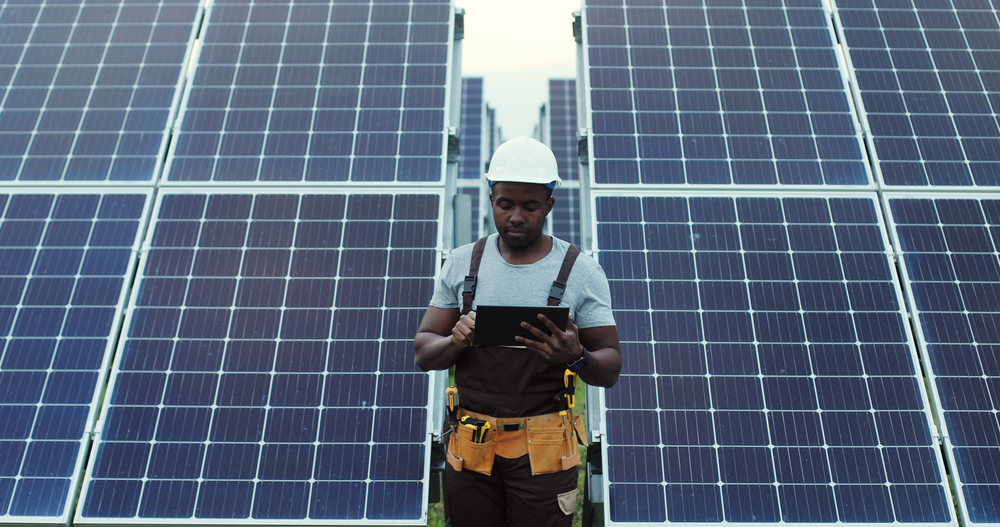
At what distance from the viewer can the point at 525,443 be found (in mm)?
2473

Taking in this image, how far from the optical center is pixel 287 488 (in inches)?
148

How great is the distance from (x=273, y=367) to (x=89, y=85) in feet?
11.1

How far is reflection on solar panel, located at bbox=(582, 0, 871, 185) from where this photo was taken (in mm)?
4570

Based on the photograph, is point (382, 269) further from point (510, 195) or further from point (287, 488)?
point (510, 195)

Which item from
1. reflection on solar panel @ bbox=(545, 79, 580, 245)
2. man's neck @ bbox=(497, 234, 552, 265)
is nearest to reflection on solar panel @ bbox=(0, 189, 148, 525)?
man's neck @ bbox=(497, 234, 552, 265)

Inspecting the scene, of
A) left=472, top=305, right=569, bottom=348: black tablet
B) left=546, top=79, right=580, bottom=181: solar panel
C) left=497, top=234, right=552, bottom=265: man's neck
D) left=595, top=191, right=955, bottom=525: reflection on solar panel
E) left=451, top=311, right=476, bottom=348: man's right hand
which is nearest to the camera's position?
left=472, top=305, right=569, bottom=348: black tablet

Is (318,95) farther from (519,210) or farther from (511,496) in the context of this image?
(511,496)

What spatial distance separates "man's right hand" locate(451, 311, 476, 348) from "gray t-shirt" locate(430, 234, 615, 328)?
0.51 feet

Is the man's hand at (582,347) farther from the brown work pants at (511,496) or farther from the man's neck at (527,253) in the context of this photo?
the brown work pants at (511,496)

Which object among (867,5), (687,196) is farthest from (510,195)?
(867,5)

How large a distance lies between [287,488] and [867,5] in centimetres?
649

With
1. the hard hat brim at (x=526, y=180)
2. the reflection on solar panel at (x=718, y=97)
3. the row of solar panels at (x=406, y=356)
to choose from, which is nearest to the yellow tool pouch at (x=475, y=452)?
the hard hat brim at (x=526, y=180)

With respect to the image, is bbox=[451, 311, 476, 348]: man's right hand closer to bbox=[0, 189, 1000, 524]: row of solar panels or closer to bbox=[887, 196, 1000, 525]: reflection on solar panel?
bbox=[0, 189, 1000, 524]: row of solar panels

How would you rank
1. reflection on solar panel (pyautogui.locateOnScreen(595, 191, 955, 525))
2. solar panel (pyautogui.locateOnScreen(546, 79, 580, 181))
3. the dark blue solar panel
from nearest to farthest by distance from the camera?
reflection on solar panel (pyautogui.locateOnScreen(595, 191, 955, 525)), the dark blue solar panel, solar panel (pyautogui.locateOnScreen(546, 79, 580, 181))
